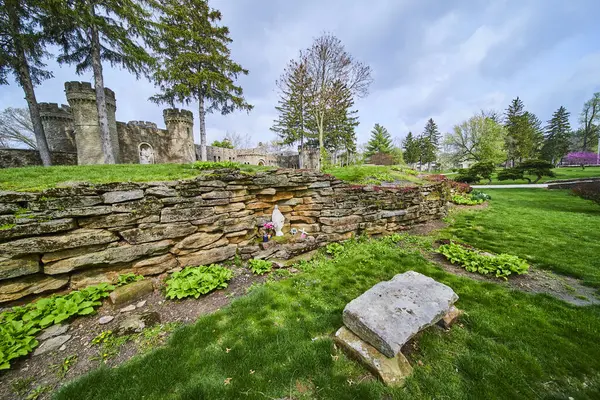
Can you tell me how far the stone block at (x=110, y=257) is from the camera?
131 inches

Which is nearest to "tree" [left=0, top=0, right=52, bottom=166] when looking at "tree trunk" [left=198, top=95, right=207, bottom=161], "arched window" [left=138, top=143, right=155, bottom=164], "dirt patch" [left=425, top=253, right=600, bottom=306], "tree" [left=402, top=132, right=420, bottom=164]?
"arched window" [left=138, top=143, right=155, bottom=164]

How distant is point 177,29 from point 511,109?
54.4 metres

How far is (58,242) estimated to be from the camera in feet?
10.9

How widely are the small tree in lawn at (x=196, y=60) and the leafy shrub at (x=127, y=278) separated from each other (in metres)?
13.1

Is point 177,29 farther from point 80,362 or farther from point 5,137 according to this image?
point 5,137

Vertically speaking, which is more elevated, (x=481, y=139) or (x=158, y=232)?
(x=481, y=139)

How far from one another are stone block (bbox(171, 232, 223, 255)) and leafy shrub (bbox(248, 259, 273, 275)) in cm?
114

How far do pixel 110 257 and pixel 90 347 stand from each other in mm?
1604

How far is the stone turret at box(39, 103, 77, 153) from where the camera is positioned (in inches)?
529

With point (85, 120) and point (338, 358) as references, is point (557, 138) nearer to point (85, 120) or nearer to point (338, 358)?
point (338, 358)

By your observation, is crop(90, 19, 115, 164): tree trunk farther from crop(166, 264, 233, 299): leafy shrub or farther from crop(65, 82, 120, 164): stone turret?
crop(166, 264, 233, 299): leafy shrub

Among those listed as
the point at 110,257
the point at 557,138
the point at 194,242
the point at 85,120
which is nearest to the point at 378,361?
the point at 194,242

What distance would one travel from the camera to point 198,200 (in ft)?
15.4

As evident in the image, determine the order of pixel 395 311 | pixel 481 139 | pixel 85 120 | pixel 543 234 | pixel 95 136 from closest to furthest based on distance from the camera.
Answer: pixel 395 311
pixel 543 234
pixel 85 120
pixel 95 136
pixel 481 139
